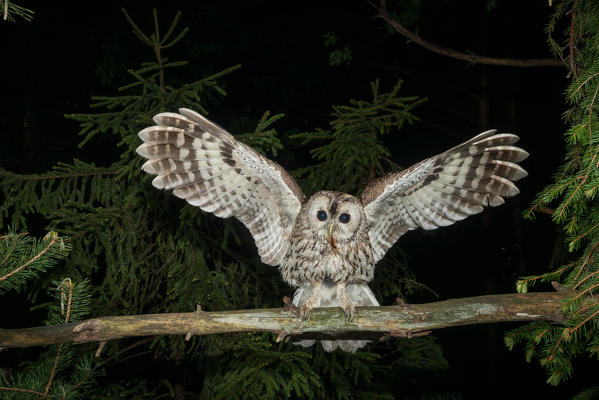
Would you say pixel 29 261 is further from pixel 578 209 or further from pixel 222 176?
pixel 578 209

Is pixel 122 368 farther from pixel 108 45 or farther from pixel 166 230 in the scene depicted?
pixel 108 45

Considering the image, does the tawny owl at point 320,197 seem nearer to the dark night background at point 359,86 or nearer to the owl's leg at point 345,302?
the owl's leg at point 345,302

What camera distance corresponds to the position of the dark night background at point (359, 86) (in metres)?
6.29

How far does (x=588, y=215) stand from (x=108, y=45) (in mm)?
5032

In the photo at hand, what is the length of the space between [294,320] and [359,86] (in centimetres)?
553

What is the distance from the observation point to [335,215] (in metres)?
3.79

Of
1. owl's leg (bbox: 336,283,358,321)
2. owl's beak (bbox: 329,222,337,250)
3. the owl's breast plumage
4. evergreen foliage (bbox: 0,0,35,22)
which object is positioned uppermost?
evergreen foliage (bbox: 0,0,35,22)

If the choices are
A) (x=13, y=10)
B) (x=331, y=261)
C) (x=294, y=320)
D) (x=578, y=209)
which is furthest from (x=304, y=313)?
(x=13, y=10)

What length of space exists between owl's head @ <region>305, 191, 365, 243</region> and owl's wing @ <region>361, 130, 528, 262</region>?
18 centimetres

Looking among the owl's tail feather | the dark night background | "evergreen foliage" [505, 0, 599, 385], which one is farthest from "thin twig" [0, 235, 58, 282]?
the dark night background

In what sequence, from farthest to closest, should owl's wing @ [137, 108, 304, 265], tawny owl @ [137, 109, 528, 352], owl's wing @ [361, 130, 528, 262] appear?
owl's wing @ [361, 130, 528, 262] < tawny owl @ [137, 109, 528, 352] < owl's wing @ [137, 108, 304, 265]

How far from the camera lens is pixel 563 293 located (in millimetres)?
2803

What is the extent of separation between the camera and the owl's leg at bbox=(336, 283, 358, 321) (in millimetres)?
3051

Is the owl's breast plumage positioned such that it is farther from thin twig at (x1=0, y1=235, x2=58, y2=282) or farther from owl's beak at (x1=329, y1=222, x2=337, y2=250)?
thin twig at (x1=0, y1=235, x2=58, y2=282)
